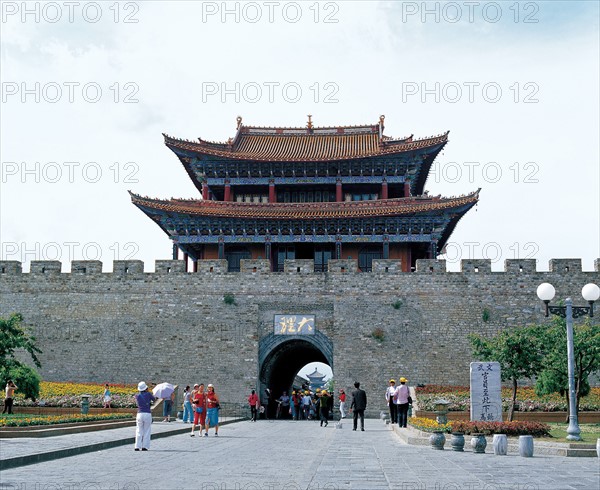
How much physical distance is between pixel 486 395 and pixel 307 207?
638 inches

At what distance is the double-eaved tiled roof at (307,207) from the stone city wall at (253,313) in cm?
362

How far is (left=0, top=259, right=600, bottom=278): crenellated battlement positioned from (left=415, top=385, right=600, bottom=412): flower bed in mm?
4220

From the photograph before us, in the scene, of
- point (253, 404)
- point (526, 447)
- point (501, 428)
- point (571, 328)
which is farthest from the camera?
point (253, 404)

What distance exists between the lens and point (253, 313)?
26.6 m

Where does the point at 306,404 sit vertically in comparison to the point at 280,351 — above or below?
below

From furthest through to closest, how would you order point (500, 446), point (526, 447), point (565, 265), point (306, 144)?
point (306, 144) → point (565, 265) → point (500, 446) → point (526, 447)

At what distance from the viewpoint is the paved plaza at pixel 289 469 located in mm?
7930

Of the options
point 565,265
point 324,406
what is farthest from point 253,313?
point 565,265

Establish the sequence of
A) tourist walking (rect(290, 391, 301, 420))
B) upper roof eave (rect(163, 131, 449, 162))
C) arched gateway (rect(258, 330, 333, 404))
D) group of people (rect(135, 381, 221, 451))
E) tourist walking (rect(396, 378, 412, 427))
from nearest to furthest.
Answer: group of people (rect(135, 381, 221, 451)) → tourist walking (rect(396, 378, 412, 427)) → arched gateway (rect(258, 330, 333, 404)) → tourist walking (rect(290, 391, 301, 420)) → upper roof eave (rect(163, 131, 449, 162))

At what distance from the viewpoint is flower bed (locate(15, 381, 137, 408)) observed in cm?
2248

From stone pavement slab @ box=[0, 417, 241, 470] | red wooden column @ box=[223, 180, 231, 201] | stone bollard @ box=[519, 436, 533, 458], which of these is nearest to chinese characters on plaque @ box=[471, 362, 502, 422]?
stone bollard @ box=[519, 436, 533, 458]

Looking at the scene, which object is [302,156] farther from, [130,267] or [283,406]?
[283,406]

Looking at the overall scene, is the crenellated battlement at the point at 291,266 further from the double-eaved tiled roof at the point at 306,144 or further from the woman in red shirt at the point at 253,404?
the double-eaved tiled roof at the point at 306,144

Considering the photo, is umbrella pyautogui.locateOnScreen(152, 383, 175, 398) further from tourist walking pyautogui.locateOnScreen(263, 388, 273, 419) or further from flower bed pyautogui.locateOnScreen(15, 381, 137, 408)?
tourist walking pyautogui.locateOnScreen(263, 388, 273, 419)
